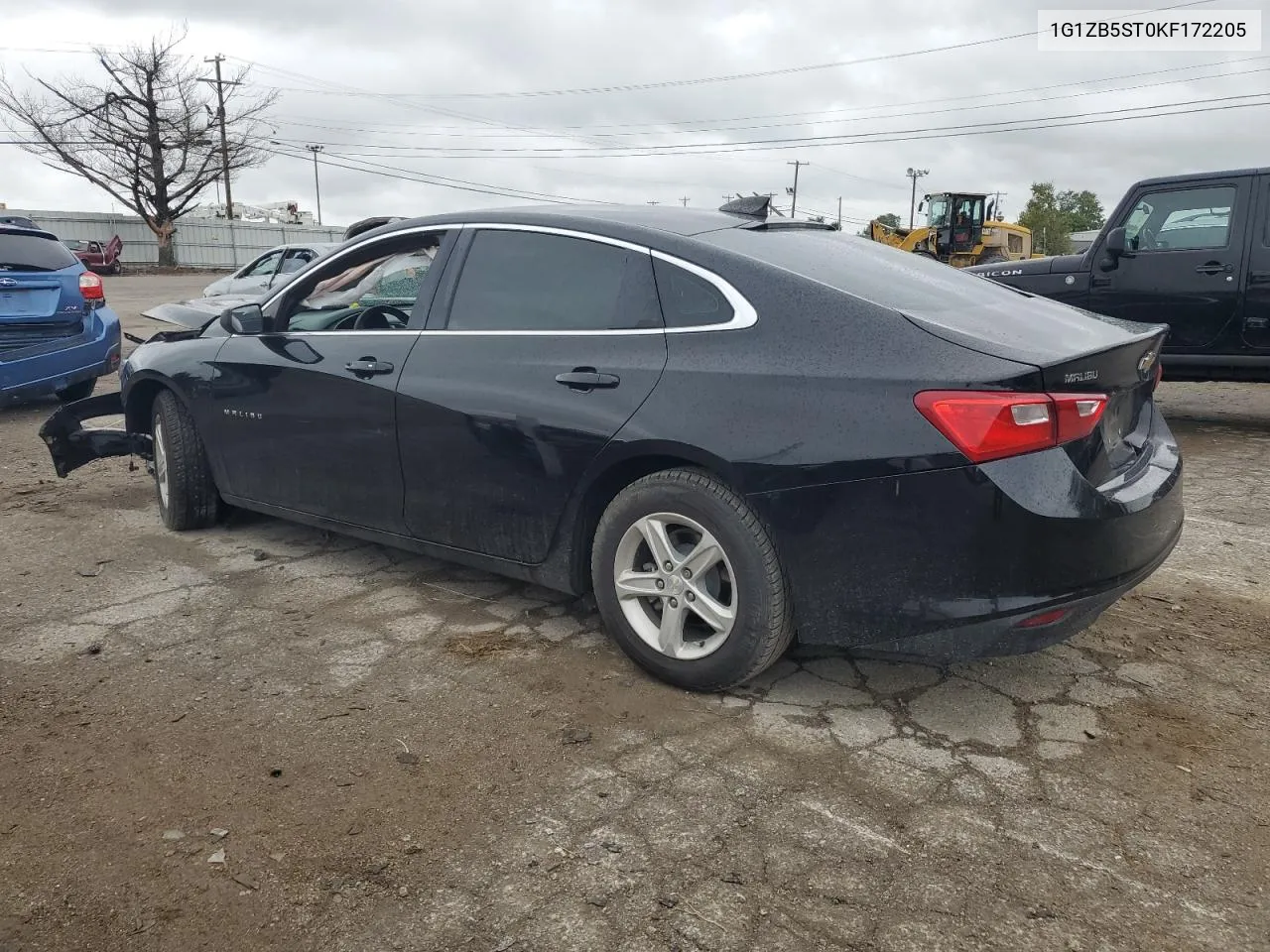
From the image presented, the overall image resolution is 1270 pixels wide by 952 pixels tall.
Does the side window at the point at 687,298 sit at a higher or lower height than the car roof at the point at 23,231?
lower

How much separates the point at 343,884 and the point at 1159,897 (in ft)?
5.93

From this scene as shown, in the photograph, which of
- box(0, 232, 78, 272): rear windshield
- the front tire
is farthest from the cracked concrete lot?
box(0, 232, 78, 272): rear windshield

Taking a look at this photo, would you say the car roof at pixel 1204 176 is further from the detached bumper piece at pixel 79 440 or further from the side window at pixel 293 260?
the side window at pixel 293 260

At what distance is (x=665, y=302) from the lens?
3203 mm

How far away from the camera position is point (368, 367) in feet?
12.6

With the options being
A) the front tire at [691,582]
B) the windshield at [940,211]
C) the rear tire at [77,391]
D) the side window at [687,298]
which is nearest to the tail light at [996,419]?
the front tire at [691,582]

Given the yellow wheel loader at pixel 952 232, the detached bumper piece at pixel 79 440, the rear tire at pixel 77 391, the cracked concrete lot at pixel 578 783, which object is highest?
the yellow wheel loader at pixel 952 232

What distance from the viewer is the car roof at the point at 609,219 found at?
3379mm

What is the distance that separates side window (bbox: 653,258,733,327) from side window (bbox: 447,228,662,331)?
0.04 metres

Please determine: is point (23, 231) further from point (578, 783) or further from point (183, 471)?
point (578, 783)

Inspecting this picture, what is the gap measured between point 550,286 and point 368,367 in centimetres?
84

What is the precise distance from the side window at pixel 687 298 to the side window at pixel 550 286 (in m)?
0.04

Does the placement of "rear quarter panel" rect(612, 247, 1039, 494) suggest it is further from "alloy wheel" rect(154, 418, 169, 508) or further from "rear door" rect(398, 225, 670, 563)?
"alloy wheel" rect(154, 418, 169, 508)

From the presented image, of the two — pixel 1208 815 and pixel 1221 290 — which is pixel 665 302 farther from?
pixel 1221 290
